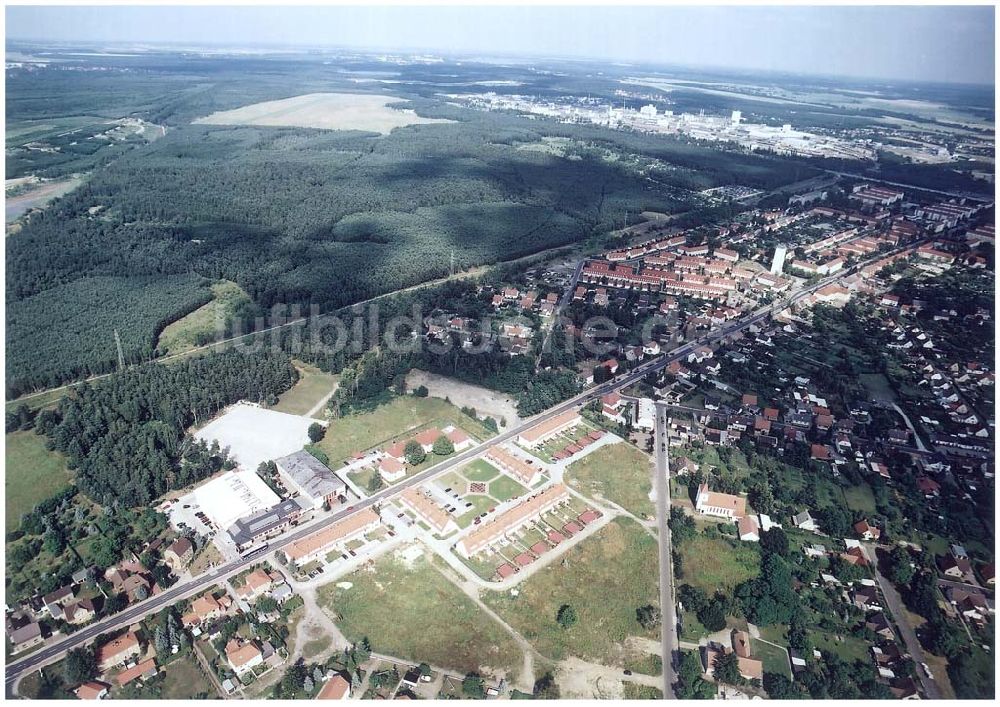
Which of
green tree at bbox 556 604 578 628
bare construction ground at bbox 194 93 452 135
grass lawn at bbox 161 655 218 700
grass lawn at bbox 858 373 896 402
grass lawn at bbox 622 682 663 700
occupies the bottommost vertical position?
grass lawn at bbox 161 655 218 700

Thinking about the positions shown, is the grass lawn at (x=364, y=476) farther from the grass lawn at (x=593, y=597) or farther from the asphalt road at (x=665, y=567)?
the asphalt road at (x=665, y=567)

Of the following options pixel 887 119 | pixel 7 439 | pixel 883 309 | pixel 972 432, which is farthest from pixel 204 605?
pixel 887 119

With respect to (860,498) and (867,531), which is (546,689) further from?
(860,498)

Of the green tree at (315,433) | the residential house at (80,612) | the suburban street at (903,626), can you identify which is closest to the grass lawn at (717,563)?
the suburban street at (903,626)

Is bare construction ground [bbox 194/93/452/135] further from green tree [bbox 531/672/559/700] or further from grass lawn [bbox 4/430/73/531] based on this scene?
green tree [bbox 531/672/559/700]

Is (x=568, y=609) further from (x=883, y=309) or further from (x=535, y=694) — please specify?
(x=883, y=309)

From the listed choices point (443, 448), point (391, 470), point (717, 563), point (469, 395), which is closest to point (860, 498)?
point (717, 563)

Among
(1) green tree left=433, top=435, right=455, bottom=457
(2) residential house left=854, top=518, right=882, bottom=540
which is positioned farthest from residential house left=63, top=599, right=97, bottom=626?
(2) residential house left=854, top=518, right=882, bottom=540
